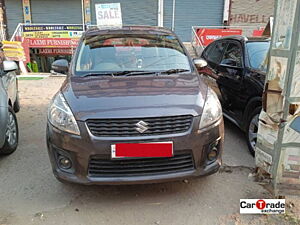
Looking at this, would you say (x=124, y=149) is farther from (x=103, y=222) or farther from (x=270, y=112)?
(x=270, y=112)

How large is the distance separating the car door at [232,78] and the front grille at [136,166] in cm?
186

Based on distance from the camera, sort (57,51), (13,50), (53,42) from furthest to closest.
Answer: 1. (57,51)
2. (53,42)
3. (13,50)

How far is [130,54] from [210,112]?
4.99 ft

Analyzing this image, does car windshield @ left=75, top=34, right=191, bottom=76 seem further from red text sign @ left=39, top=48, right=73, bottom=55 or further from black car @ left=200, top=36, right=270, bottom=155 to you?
red text sign @ left=39, top=48, right=73, bottom=55

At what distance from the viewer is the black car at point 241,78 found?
3594 millimetres

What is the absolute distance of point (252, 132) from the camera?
366 cm

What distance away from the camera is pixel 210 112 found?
2.58 meters

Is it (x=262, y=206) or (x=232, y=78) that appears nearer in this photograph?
(x=262, y=206)

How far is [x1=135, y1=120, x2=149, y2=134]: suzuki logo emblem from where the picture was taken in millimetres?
2344

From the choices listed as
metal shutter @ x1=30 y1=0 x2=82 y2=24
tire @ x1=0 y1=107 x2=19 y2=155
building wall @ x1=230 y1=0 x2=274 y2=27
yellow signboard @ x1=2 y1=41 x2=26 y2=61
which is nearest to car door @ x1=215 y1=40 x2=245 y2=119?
tire @ x1=0 y1=107 x2=19 y2=155

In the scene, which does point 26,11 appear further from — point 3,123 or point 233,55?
point 233,55

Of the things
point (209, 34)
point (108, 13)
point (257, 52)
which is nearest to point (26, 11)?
point (108, 13)

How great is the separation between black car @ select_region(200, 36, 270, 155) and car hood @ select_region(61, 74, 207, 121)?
3.31 ft

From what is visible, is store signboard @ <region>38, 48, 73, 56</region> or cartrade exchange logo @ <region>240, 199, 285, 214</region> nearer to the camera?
cartrade exchange logo @ <region>240, 199, 285, 214</region>
